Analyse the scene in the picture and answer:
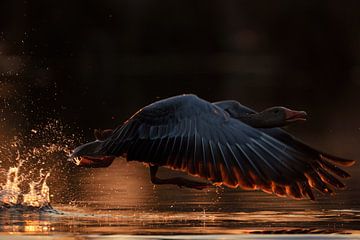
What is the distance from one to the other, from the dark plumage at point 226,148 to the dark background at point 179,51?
1568cm

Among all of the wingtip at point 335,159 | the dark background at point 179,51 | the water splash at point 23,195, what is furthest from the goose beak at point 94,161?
the dark background at point 179,51

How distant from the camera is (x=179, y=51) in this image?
164ft

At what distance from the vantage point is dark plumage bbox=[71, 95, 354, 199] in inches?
472

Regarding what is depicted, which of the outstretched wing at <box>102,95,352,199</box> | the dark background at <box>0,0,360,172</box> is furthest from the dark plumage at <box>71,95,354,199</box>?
the dark background at <box>0,0,360,172</box>

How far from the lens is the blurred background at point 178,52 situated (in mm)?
31219

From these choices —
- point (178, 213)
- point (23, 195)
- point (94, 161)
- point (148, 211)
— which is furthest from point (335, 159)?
point (23, 195)

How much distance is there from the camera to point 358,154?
19250 millimetres

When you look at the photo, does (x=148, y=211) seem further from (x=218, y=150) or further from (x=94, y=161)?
(x=218, y=150)

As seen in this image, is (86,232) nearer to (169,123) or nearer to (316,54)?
(169,123)

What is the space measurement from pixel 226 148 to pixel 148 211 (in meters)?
2.08

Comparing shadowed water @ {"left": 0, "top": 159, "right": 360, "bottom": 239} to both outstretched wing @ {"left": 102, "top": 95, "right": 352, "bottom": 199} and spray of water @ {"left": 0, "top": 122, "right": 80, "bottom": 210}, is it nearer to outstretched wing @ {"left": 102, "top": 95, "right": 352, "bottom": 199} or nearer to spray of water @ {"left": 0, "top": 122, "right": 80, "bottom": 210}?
spray of water @ {"left": 0, "top": 122, "right": 80, "bottom": 210}

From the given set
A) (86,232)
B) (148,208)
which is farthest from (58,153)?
(86,232)

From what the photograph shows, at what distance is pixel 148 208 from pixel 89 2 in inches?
1328

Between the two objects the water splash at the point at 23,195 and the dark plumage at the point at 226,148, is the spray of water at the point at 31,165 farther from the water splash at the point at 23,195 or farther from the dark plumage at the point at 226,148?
the dark plumage at the point at 226,148
